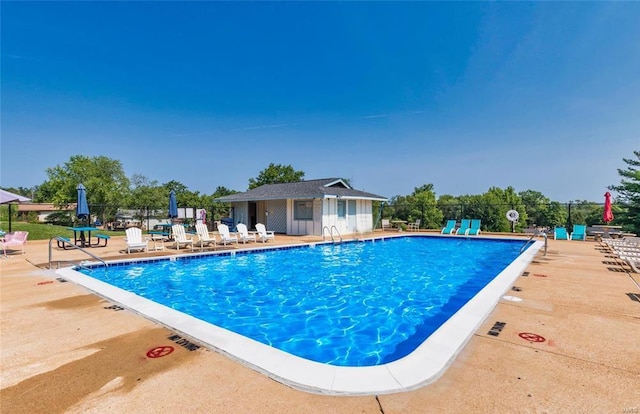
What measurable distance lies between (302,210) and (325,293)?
11.3 meters

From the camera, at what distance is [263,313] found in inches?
226

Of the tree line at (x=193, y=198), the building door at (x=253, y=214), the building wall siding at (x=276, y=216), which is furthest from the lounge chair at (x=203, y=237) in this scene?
the tree line at (x=193, y=198)

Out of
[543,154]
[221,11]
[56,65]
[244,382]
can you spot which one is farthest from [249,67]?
[543,154]

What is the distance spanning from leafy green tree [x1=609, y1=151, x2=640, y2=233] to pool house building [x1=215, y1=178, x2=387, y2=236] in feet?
40.9

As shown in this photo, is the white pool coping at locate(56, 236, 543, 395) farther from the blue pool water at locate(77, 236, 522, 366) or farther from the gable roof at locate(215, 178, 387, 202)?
the gable roof at locate(215, 178, 387, 202)

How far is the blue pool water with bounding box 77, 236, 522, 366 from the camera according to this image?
469 cm

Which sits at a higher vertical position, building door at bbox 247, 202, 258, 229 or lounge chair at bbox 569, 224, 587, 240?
building door at bbox 247, 202, 258, 229

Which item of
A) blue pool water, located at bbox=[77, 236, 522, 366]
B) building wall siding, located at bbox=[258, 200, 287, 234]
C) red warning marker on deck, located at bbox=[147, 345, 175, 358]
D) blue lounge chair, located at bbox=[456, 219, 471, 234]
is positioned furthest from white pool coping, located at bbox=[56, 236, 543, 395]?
building wall siding, located at bbox=[258, 200, 287, 234]

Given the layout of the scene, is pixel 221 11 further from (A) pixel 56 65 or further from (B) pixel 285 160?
(B) pixel 285 160

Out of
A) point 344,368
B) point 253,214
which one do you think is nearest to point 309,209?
point 253,214

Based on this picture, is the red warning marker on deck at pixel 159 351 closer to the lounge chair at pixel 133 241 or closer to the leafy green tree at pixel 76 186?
the lounge chair at pixel 133 241

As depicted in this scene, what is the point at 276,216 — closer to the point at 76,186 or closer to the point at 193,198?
the point at 193,198

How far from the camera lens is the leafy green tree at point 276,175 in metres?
40.3

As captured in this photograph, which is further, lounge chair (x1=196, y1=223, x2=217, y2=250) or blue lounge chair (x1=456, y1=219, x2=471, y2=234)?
blue lounge chair (x1=456, y1=219, x2=471, y2=234)
